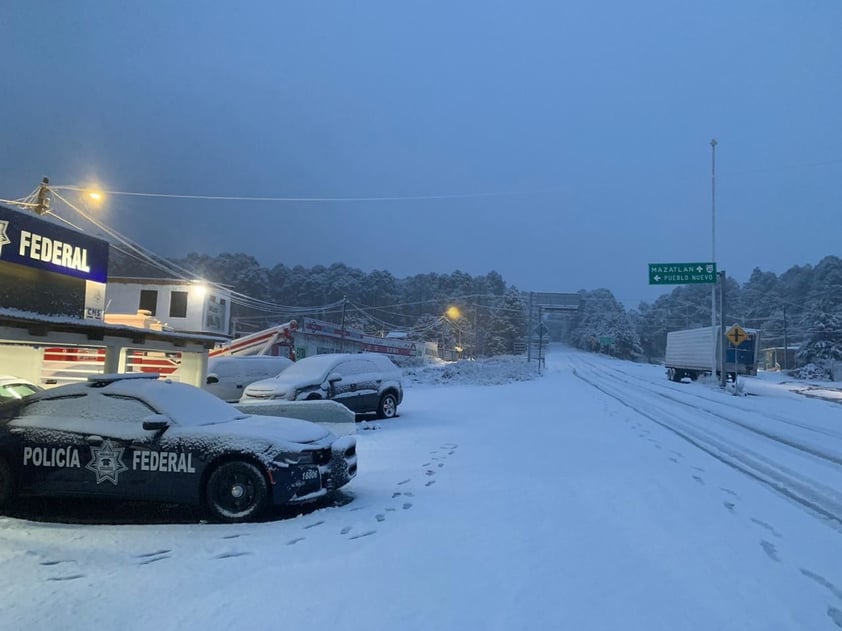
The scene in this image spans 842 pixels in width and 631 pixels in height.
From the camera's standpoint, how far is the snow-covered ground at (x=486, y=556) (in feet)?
12.7

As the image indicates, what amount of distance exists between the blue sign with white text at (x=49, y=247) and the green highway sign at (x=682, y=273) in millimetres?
30806

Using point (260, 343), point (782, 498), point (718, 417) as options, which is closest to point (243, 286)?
point (260, 343)

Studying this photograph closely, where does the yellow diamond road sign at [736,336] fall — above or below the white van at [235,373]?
above

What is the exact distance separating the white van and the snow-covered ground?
11293 mm

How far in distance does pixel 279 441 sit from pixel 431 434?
21.1ft

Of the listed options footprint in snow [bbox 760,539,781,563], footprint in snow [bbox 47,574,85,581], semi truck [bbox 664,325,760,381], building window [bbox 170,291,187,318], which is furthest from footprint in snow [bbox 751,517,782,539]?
building window [bbox 170,291,187,318]

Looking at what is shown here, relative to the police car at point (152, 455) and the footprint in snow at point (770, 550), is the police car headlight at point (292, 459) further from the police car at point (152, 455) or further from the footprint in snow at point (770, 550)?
the footprint in snow at point (770, 550)

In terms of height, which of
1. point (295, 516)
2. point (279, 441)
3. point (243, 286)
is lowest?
point (295, 516)

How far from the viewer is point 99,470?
636 cm

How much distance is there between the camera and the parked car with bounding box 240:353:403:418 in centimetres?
1408

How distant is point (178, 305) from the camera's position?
3628cm

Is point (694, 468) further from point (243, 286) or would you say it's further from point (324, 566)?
point (243, 286)

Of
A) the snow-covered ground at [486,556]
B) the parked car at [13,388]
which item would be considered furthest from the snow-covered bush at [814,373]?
the parked car at [13,388]

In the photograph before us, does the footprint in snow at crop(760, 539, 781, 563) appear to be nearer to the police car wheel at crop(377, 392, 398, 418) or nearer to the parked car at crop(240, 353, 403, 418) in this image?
the parked car at crop(240, 353, 403, 418)
